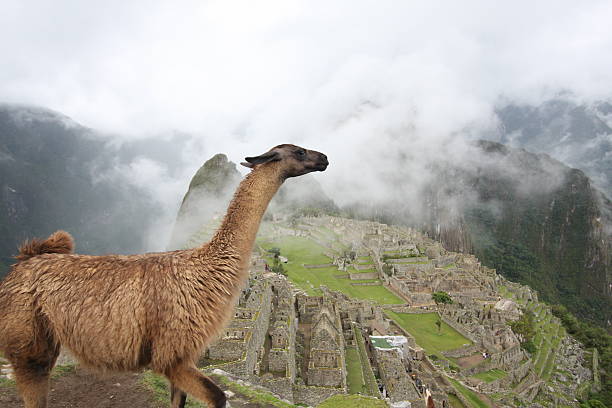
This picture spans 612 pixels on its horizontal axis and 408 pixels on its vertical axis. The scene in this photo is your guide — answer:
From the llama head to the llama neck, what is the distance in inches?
1.8

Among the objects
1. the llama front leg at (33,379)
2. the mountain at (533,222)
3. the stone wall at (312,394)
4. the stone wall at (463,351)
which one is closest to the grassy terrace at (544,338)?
the stone wall at (463,351)

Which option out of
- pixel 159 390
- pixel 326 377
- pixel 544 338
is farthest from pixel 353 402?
pixel 544 338

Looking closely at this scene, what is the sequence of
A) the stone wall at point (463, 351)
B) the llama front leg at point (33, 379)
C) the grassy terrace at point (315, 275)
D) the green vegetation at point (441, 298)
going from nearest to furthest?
the llama front leg at point (33, 379), the stone wall at point (463, 351), the grassy terrace at point (315, 275), the green vegetation at point (441, 298)

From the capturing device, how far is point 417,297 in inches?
1298

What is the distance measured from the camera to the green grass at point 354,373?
466 inches

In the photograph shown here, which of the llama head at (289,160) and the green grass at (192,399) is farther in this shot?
the green grass at (192,399)

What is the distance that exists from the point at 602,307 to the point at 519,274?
19.5 metres

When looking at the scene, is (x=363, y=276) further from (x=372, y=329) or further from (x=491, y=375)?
(x=491, y=375)

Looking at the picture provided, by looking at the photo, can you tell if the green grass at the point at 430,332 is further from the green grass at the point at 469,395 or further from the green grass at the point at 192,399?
the green grass at the point at 192,399

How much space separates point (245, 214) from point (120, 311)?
1044mm

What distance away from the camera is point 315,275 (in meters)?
36.8

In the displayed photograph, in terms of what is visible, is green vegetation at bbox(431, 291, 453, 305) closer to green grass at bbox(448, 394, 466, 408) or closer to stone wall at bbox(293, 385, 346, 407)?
green grass at bbox(448, 394, 466, 408)

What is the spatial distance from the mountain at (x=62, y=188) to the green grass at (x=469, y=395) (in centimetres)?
2814

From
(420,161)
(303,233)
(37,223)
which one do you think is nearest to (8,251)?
(37,223)
